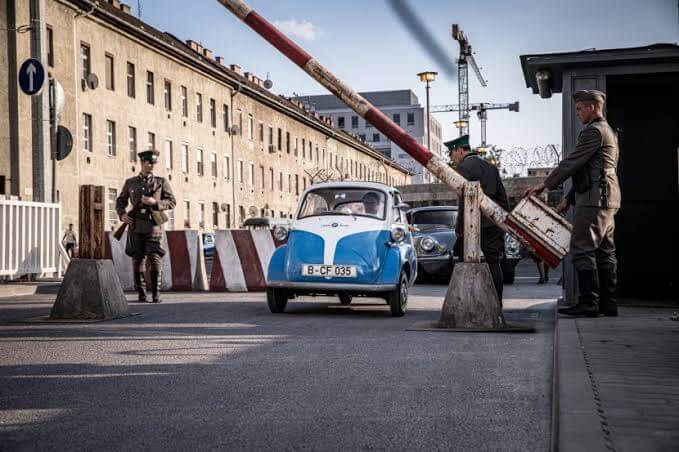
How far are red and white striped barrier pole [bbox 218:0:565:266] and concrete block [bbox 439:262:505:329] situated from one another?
1.99 feet

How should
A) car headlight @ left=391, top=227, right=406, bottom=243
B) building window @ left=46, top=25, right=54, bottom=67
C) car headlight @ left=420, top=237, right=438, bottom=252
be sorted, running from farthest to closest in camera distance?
building window @ left=46, top=25, right=54, bottom=67, car headlight @ left=420, top=237, right=438, bottom=252, car headlight @ left=391, top=227, right=406, bottom=243

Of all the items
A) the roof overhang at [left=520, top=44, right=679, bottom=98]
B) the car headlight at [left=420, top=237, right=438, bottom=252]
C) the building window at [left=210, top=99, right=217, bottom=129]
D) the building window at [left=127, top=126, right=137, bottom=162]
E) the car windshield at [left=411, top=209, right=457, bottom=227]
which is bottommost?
the car headlight at [left=420, top=237, right=438, bottom=252]

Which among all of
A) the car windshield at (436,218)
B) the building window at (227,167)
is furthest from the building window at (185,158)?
the car windshield at (436,218)

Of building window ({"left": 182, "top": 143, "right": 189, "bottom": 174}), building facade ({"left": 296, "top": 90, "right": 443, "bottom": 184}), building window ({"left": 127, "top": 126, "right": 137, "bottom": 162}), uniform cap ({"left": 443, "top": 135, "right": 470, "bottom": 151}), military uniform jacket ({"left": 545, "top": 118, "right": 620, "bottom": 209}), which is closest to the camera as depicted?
military uniform jacket ({"left": 545, "top": 118, "right": 620, "bottom": 209})

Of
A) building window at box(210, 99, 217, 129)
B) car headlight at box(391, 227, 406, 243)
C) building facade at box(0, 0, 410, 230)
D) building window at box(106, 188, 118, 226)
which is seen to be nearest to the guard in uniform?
car headlight at box(391, 227, 406, 243)

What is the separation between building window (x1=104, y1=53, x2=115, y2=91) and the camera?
38969mm

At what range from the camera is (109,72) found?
39.2 meters

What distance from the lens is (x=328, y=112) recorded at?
5842 inches

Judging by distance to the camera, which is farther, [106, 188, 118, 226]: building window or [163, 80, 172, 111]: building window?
Answer: [163, 80, 172, 111]: building window

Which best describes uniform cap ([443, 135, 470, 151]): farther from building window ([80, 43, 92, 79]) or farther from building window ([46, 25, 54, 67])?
building window ([80, 43, 92, 79])

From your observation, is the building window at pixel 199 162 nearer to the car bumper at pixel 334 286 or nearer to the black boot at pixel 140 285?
the black boot at pixel 140 285

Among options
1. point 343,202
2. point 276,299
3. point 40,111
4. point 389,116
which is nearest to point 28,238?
point 40,111

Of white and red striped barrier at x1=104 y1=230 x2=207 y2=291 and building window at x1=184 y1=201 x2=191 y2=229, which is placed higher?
building window at x1=184 y1=201 x2=191 y2=229

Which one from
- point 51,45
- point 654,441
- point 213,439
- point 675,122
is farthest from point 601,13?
point 51,45
